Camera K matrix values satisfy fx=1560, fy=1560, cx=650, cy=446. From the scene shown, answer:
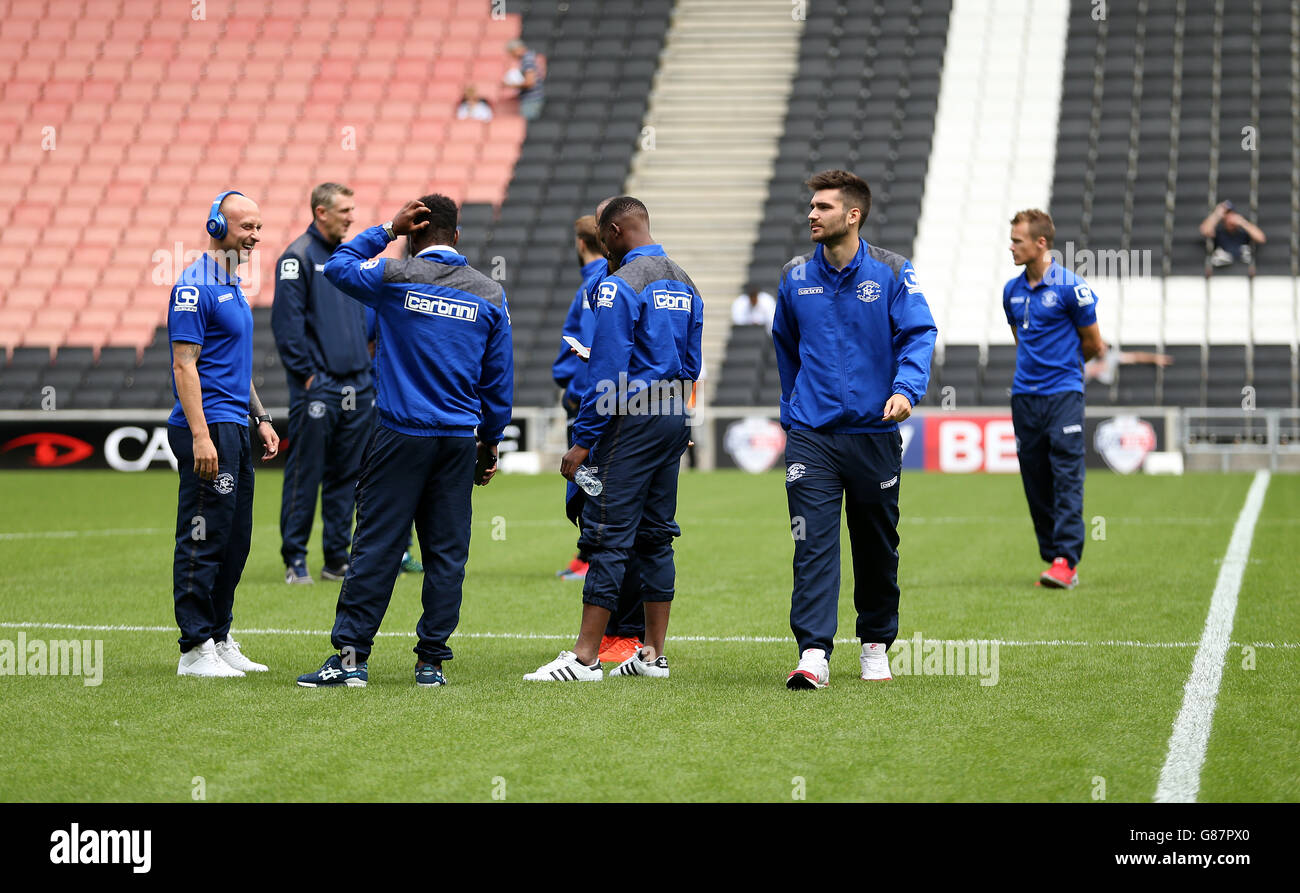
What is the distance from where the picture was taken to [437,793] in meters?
4.42

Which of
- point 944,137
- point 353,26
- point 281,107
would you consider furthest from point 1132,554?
point 353,26

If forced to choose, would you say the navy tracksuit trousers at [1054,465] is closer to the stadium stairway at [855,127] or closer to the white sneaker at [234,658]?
the white sneaker at [234,658]

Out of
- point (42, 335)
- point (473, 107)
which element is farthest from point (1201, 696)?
point (473, 107)

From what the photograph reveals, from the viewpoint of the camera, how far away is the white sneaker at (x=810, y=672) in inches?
238

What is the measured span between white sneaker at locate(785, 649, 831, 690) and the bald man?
2292 mm

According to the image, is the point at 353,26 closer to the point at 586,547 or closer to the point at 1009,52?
the point at 1009,52

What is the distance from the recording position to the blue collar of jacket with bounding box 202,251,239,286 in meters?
6.32

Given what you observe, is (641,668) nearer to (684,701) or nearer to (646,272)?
(684,701)

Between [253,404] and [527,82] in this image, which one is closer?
[253,404]

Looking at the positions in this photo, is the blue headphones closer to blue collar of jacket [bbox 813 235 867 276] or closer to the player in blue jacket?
the player in blue jacket

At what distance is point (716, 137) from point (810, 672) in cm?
2420

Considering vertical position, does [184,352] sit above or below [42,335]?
below

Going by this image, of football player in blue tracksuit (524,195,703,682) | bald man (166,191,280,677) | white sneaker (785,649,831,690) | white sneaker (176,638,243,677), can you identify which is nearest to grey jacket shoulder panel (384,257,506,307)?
football player in blue tracksuit (524,195,703,682)

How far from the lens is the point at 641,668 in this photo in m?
6.47
